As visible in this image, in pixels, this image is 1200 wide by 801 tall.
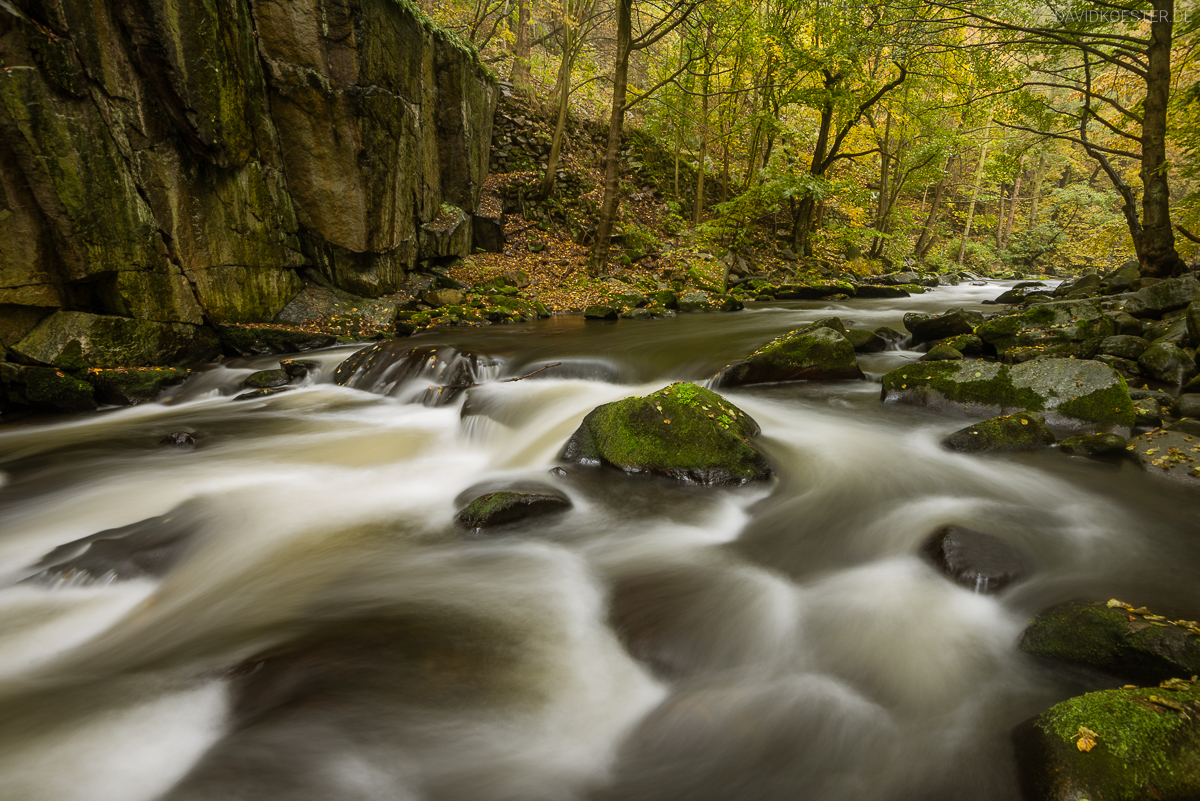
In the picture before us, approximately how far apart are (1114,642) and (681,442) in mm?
3036

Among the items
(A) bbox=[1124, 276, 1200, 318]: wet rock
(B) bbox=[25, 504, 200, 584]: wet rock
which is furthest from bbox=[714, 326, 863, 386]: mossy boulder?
(B) bbox=[25, 504, 200, 584]: wet rock

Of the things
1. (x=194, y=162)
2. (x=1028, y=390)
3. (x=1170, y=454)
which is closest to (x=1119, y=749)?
(x=1170, y=454)

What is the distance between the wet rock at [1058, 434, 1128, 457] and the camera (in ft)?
15.9

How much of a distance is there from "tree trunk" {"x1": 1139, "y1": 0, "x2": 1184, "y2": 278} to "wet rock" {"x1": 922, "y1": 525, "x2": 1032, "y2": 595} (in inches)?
325

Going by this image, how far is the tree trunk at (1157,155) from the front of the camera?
7.82 meters

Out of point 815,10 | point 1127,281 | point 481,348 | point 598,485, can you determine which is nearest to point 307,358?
point 481,348

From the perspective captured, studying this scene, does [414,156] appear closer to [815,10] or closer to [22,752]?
[815,10]

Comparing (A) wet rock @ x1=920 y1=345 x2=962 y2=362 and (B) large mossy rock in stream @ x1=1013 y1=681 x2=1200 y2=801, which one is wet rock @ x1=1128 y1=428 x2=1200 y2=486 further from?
(B) large mossy rock in stream @ x1=1013 y1=681 x2=1200 y2=801

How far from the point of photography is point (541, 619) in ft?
11.2

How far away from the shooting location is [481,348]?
9.38 m

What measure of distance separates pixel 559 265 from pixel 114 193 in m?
10.6

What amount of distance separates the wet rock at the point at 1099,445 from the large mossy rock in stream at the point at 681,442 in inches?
110

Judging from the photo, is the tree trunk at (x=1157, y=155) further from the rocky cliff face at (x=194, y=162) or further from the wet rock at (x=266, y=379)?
the wet rock at (x=266, y=379)

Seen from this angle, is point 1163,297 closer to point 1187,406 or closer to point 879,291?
point 1187,406
